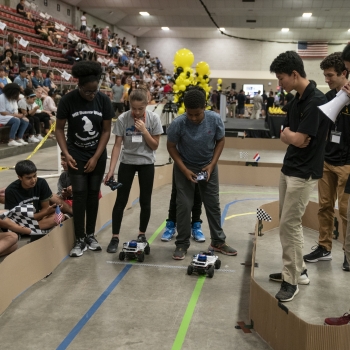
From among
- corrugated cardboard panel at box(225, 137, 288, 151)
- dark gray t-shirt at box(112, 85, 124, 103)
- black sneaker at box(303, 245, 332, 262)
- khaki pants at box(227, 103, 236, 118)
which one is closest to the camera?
black sneaker at box(303, 245, 332, 262)

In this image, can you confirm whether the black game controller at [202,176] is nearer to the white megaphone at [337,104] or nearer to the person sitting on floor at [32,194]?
the person sitting on floor at [32,194]

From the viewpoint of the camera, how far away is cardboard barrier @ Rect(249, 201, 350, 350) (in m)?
2.43

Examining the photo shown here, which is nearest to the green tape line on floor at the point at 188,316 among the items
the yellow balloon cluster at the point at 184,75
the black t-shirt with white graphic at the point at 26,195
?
the black t-shirt with white graphic at the point at 26,195

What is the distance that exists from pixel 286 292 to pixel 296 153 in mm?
964

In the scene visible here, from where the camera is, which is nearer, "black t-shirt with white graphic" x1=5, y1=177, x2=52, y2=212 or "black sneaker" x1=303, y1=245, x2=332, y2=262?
"black t-shirt with white graphic" x1=5, y1=177, x2=52, y2=212

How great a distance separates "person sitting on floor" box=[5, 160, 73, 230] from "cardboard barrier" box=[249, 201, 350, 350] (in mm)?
2155

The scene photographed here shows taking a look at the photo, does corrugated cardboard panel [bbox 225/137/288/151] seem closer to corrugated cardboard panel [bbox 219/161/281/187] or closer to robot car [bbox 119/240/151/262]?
corrugated cardboard panel [bbox 219/161/281/187]

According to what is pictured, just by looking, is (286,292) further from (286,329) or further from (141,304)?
(141,304)

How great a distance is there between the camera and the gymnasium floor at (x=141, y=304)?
2.87 m

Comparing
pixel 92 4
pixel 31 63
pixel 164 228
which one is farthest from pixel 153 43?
pixel 164 228

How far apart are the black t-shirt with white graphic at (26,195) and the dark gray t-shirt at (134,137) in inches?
30.8

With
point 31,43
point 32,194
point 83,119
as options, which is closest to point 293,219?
point 83,119

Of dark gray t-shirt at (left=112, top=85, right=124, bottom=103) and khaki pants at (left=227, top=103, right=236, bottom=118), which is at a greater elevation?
dark gray t-shirt at (left=112, top=85, right=124, bottom=103)

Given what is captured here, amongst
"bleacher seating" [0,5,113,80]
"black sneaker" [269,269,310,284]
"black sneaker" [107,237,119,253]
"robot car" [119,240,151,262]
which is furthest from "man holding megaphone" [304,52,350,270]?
"bleacher seating" [0,5,113,80]
